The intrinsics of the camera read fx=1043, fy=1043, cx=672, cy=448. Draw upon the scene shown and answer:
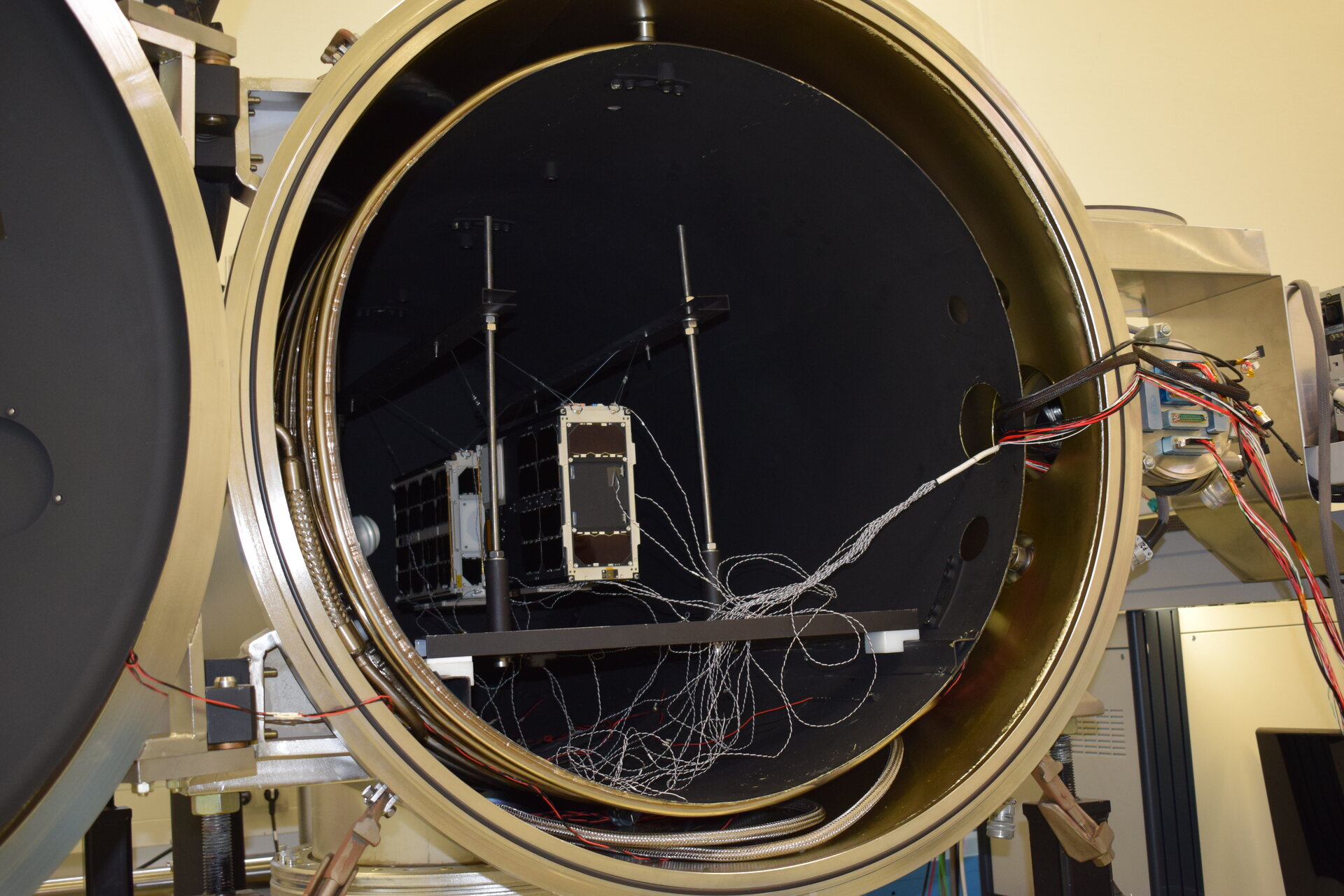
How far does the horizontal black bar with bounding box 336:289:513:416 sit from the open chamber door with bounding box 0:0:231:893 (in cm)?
71

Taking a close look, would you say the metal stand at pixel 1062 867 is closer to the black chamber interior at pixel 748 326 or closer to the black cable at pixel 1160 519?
the black chamber interior at pixel 748 326

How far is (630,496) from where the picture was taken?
5.62ft

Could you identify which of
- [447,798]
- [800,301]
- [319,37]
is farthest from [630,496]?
[319,37]

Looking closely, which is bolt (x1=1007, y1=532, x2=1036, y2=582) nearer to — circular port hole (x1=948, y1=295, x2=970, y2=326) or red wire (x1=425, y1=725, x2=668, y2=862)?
circular port hole (x1=948, y1=295, x2=970, y2=326)

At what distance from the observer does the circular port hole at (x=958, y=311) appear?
3.86 feet

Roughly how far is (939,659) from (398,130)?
2.70 feet

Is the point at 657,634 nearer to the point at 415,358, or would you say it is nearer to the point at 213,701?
the point at 213,701

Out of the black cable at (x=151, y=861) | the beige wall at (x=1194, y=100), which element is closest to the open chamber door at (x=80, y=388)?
the black cable at (x=151, y=861)

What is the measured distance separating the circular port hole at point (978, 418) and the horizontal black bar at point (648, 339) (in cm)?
44

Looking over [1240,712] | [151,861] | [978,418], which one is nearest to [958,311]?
[978,418]

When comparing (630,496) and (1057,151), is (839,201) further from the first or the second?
(1057,151)

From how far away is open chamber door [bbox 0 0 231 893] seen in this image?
64cm

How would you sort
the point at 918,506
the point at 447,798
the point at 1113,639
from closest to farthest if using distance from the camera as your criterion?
the point at 447,798 → the point at 918,506 → the point at 1113,639

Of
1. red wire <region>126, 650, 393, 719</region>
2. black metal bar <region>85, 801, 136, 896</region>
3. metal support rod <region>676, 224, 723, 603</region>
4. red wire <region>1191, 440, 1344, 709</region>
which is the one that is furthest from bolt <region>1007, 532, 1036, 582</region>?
black metal bar <region>85, 801, 136, 896</region>
